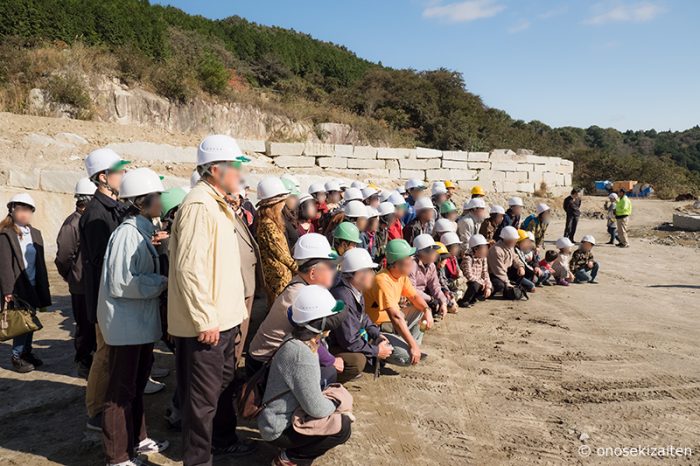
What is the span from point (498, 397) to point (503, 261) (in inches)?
146

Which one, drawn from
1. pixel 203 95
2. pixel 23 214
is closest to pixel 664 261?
pixel 23 214

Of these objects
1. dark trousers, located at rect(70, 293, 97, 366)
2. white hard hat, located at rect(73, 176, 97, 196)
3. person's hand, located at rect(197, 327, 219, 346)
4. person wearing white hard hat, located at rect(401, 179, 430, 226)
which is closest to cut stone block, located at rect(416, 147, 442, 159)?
person wearing white hard hat, located at rect(401, 179, 430, 226)

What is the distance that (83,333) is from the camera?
14.7 ft

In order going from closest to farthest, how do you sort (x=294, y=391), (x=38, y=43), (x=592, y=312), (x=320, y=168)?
1. (x=294, y=391)
2. (x=592, y=312)
3. (x=38, y=43)
4. (x=320, y=168)

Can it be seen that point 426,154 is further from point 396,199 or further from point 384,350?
point 384,350

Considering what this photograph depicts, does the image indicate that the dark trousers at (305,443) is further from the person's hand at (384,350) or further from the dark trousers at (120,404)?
the person's hand at (384,350)

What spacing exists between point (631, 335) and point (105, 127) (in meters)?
12.0

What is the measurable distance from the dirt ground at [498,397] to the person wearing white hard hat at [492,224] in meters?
1.54

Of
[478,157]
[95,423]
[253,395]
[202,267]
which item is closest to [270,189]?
[202,267]

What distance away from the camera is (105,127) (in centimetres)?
1210

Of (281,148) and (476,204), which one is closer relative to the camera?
(476,204)

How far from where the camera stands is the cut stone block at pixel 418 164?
17.6m

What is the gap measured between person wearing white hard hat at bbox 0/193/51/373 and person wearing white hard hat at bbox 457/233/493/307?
540cm

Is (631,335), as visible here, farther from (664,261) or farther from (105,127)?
(105,127)
